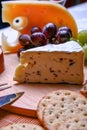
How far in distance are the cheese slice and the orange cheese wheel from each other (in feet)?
0.71

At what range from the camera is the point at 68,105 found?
3.22ft

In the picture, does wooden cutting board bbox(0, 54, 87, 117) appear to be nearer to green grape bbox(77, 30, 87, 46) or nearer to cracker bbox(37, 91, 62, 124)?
cracker bbox(37, 91, 62, 124)

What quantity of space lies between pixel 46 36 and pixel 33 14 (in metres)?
0.17

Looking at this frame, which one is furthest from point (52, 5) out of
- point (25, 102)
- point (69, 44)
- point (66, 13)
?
point (25, 102)

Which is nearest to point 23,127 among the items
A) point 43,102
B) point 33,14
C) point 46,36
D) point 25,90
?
point 43,102

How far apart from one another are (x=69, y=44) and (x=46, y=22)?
0.26m

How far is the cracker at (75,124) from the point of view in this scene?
88cm

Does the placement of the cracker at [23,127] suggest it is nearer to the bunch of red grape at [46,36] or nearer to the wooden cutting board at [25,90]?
the wooden cutting board at [25,90]

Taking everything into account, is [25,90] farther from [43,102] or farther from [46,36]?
[46,36]

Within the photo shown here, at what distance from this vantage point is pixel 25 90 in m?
1.16

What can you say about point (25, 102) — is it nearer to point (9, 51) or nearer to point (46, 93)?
point (46, 93)

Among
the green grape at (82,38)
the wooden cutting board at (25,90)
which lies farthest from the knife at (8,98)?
the green grape at (82,38)

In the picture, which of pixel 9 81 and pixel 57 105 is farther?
pixel 9 81

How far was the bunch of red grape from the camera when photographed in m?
1.28
